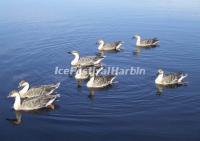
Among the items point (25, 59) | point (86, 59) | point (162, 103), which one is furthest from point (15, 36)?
point (162, 103)

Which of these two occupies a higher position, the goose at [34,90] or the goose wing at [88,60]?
the goose wing at [88,60]

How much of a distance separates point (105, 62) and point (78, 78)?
13.1 feet

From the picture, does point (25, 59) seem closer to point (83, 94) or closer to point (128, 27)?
point (83, 94)

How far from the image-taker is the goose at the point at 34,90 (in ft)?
75.6

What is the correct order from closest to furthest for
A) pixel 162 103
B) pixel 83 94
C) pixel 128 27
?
pixel 162 103
pixel 83 94
pixel 128 27

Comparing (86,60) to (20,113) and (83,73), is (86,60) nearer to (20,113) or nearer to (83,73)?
(83,73)

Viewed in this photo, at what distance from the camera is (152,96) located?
22641mm

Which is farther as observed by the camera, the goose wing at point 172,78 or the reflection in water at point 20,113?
the goose wing at point 172,78

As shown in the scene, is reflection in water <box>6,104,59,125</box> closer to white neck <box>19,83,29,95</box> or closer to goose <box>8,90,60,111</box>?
goose <box>8,90,60,111</box>

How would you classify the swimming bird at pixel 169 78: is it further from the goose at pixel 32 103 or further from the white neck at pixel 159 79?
the goose at pixel 32 103

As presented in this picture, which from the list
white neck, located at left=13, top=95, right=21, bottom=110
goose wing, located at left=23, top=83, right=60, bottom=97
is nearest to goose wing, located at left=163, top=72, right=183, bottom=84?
goose wing, located at left=23, top=83, right=60, bottom=97

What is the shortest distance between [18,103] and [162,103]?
7020 millimetres

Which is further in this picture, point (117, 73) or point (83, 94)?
point (117, 73)

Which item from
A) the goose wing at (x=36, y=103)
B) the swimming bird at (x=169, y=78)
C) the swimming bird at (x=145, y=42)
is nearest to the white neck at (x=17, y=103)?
the goose wing at (x=36, y=103)
